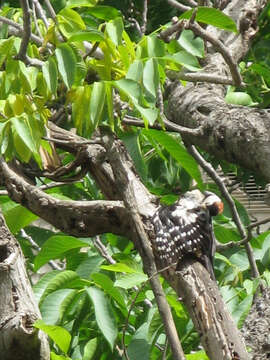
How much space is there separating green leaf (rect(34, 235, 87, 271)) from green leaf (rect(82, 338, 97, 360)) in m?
0.25

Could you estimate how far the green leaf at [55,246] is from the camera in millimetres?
2227

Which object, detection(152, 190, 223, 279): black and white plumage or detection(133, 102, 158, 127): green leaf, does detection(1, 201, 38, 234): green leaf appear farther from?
detection(133, 102, 158, 127): green leaf

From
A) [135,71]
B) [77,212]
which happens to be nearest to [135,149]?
[77,212]

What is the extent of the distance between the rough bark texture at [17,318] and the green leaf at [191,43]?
58 centimetres

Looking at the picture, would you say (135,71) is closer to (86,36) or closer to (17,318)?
(86,36)

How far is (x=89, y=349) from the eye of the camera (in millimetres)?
2143

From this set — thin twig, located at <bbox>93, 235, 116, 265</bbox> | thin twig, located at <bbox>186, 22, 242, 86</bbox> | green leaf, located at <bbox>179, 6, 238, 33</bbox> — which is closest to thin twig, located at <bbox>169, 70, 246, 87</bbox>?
thin twig, located at <bbox>186, 22, 242, 86</bbox>

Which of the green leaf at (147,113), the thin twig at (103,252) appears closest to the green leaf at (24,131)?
the green leaf at (147,113)

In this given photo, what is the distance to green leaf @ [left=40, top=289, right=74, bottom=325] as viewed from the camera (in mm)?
2062

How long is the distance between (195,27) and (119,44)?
0.24 m

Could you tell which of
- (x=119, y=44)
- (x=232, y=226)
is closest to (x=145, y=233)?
(x=119, y=44)

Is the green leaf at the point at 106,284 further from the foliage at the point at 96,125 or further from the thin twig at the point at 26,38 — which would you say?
the thin twig at the point at 26,38

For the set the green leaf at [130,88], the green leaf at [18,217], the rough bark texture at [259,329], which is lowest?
the rough bark texture at [259,329]

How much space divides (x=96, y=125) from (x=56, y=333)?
424mm
